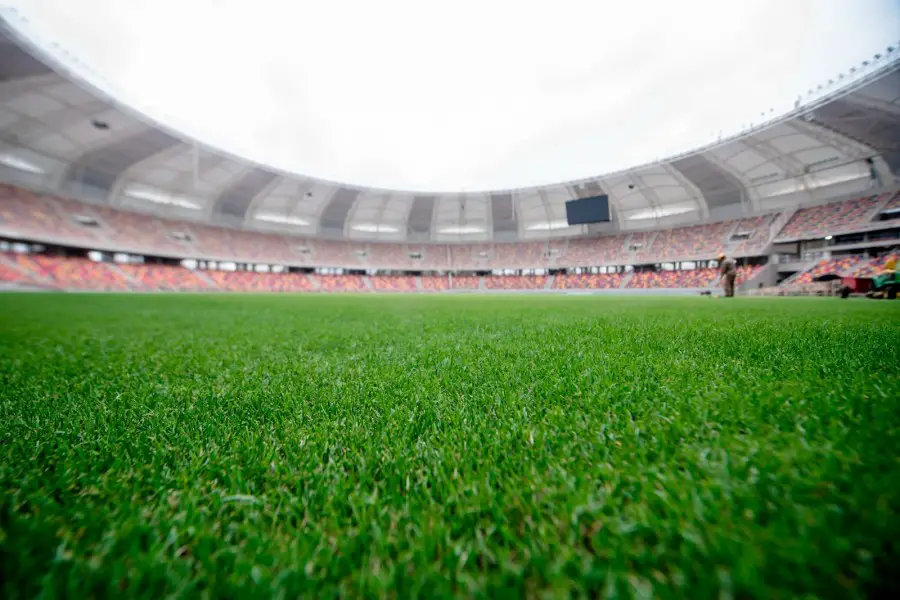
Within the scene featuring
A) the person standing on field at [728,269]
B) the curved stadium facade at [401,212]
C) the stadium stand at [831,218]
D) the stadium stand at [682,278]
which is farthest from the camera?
the stadium stand at [682,278]

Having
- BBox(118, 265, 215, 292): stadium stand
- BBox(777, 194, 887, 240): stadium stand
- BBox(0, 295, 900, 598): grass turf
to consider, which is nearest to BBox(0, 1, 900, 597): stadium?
BBox(0, 295, 900, 598): grass turf

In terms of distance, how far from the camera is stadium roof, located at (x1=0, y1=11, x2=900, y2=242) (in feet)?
70.5

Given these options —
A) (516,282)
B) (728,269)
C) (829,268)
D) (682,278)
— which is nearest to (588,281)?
(516,282)

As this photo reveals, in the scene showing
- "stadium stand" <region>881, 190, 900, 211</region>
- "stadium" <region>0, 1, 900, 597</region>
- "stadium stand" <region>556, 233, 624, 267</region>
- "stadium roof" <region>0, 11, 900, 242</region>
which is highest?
"stadium roof" <region>0, 11, 900, 242</region>

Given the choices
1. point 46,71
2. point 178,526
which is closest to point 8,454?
point 178,526

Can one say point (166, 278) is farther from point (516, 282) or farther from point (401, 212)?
point (516, 282)

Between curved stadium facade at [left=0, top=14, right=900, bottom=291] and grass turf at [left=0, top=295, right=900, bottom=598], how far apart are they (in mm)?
30359

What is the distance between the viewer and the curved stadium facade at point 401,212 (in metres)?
23.7

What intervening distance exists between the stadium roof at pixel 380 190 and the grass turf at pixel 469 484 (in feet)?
100

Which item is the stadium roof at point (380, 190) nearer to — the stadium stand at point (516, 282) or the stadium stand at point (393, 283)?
the stadium stand at point (516, 282)

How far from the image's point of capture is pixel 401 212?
44.8 metres

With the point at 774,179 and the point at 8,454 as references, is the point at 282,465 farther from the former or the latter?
the point at 774,179

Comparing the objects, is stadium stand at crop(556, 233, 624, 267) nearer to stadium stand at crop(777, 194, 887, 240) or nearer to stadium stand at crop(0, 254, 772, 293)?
stadium stand at crop(0, 254, 772, 293)

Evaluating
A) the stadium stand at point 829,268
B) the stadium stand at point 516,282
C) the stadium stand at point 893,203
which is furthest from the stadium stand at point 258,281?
the stadium stand at point 893,203
